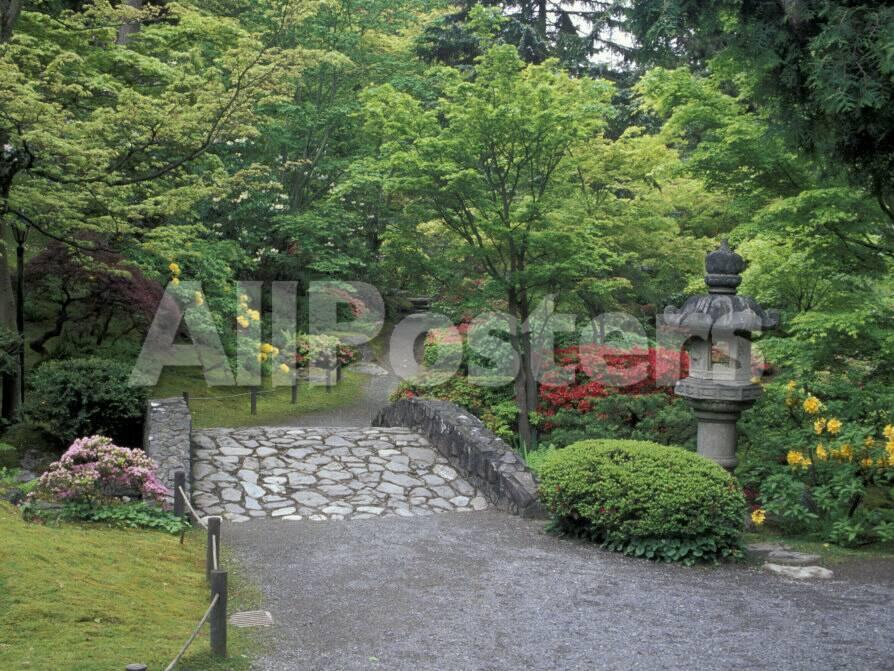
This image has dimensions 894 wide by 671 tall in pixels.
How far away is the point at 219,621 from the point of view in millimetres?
4445

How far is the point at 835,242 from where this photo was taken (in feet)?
26.9

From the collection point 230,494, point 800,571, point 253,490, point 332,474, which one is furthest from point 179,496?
point 800,571

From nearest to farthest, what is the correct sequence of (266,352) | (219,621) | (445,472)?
(219,621) < (445,472) < (266,352)

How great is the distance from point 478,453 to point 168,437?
3611 millimetres

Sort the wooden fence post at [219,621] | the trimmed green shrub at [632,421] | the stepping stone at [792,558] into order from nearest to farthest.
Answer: the wooden fence post at [219,621] → the stepping stone at [792,558] → the trimmed green shrub at [632,421]

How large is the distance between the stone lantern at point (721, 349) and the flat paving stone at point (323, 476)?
8.48 feet

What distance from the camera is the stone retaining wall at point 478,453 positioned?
27.8ft

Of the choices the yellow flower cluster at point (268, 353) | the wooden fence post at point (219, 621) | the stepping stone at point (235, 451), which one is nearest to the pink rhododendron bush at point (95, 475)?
the stepping stone at point (235, 451)

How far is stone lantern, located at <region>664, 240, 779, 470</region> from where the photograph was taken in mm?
7926

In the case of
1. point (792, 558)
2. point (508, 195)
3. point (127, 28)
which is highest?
point (127, 28)

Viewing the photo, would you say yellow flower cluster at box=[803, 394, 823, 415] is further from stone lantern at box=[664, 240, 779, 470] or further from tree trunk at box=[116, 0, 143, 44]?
tree trunk at box=[116, 0, 143, 44]

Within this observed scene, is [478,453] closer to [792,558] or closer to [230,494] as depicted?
[230,494]

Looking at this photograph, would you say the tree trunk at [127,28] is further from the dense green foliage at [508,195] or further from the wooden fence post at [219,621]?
the wooden fence post at [219,621]

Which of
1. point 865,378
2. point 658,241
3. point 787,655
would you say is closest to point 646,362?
point 658,241
